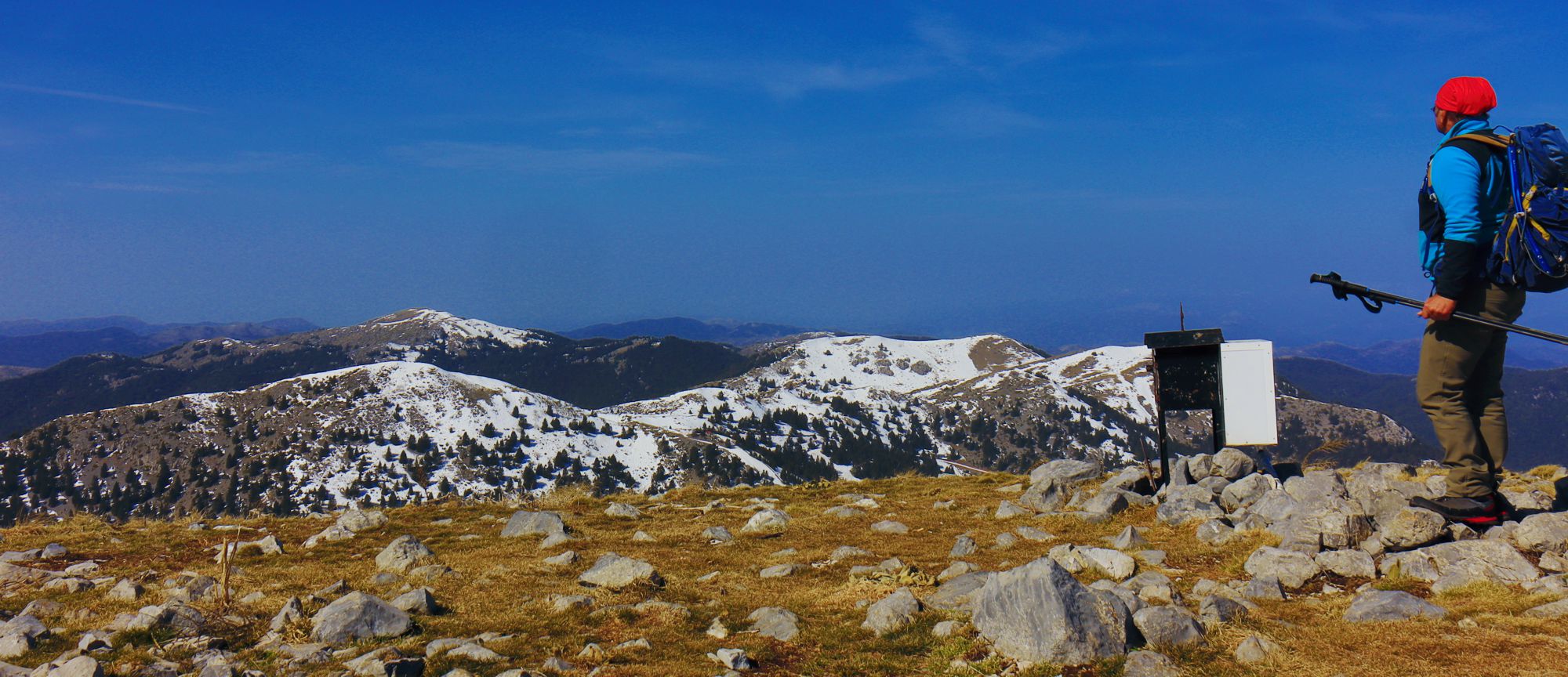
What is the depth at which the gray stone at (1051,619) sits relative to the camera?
778 centimetres

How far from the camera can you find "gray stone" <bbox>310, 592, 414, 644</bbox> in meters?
9.30

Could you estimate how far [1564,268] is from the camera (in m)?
9.31

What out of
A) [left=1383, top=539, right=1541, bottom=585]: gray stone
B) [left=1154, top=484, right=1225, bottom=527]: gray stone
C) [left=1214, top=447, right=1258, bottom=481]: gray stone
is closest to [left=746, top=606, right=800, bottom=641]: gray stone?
[left=1383, top=539, right=1541, bottom=585]: gray stone

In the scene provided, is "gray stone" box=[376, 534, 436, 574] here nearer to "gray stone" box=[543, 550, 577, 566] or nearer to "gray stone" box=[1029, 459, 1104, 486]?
"gray stone" box=[543, 550, 577, 566]

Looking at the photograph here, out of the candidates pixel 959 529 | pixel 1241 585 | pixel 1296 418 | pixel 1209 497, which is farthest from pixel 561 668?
pixel 1296 418

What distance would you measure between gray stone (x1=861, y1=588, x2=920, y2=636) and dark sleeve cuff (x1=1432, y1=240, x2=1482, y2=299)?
6.79m

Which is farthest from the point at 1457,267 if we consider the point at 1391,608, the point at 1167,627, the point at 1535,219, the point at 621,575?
the point at 621,575

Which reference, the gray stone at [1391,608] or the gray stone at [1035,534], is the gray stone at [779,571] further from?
the gray stone at [1391,608]

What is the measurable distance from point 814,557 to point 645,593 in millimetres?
2891

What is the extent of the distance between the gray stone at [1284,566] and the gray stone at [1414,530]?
111 cm

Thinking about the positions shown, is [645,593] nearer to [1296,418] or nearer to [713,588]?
[713,588]

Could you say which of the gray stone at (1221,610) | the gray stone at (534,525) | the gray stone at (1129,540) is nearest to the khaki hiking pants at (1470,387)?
the gray stone at (1129,540)

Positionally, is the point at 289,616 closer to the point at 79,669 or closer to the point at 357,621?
the point at 357,621

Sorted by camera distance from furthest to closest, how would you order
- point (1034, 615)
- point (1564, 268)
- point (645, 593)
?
point (645, 593) → point (1564, 268) → point (1034, 615)
